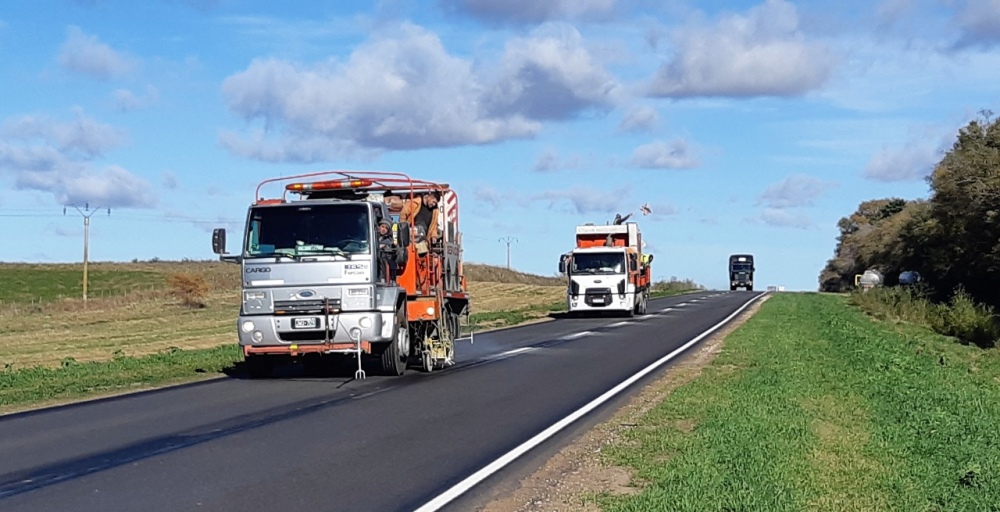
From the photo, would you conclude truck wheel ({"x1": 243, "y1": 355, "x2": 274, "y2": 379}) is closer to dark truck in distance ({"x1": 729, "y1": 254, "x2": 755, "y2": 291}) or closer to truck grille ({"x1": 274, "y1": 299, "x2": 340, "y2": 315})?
truck grille ({"x1": 274, "y1": 299, "x2": 340, "y2": 315})

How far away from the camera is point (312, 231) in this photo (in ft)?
59.7

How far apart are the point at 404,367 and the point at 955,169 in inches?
1370

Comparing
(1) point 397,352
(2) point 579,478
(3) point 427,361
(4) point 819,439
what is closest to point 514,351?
(3) point 427,361

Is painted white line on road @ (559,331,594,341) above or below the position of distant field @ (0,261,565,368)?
below

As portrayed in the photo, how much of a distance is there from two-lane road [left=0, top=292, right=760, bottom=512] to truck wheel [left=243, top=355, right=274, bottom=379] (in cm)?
53

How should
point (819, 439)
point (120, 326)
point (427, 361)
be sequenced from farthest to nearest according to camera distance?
point (120, 326), point (427, 361), point (819, 439)

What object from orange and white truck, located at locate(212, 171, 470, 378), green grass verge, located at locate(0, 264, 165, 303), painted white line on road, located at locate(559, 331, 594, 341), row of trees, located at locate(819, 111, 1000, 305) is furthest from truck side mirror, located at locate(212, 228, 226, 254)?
green grass verge, located at locate(0, 264, 165, 303)

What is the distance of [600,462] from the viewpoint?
34.3 ft

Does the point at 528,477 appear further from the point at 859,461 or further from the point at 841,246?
the point at 841,246

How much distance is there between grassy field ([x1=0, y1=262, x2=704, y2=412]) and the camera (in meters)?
19.0

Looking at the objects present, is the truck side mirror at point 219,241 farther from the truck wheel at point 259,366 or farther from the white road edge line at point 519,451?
the white road edge line at point 519,451

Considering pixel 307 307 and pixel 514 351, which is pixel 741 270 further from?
pixel 307 307

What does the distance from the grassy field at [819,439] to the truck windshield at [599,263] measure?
2013cm

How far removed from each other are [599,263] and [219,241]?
2489 cm
